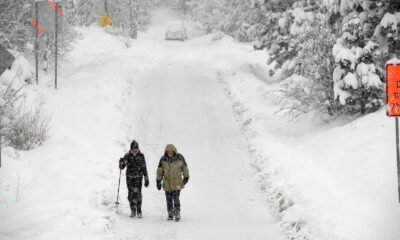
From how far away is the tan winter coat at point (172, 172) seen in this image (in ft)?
38.2

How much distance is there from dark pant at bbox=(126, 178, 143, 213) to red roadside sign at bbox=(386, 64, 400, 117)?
5.47 meters

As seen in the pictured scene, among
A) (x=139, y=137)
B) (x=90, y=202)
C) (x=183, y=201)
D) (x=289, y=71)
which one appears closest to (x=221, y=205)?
(x=183, y=201)

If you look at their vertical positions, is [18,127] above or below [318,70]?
below

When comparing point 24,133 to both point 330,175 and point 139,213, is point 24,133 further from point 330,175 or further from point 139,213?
point 330,175

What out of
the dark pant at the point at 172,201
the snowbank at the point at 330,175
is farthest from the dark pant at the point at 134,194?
the snowbank at the point at 330,175

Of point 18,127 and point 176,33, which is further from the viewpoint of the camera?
point 176,33

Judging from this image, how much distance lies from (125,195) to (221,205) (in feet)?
7.69

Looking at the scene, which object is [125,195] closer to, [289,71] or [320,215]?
[320,215]

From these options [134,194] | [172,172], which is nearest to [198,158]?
[172,172]

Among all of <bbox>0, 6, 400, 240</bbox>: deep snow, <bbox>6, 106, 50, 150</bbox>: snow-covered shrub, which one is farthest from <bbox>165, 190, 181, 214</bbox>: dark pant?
<bbox>6, 106, 50, 150</bbox>: snow-covered shrub

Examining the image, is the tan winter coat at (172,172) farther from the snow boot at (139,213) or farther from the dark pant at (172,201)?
the snow boot at (139,213)

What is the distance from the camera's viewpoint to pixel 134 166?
11938 millimetres

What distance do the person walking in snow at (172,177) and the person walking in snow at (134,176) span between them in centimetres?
42

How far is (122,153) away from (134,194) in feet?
13.6
